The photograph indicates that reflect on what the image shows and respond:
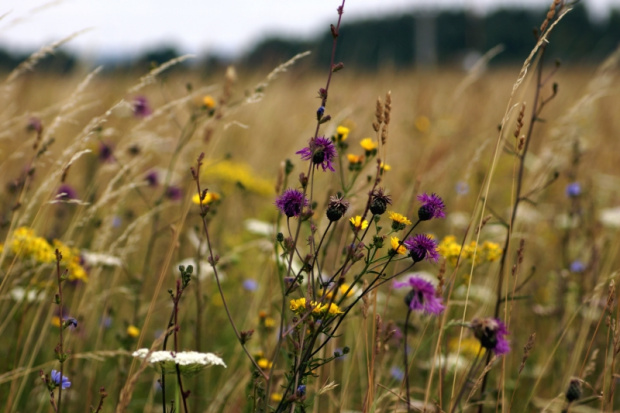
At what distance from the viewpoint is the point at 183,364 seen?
1.04 m

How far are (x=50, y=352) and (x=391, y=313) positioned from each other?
138cm

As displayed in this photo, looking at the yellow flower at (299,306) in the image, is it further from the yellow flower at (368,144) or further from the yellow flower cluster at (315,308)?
the yellow flower at (368,144)

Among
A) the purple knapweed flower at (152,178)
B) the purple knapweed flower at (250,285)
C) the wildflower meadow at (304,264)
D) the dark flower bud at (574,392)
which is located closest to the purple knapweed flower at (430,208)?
the wildflower meadow at (304,264)

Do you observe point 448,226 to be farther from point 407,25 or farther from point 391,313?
point 407,25

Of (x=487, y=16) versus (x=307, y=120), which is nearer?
(x=307, y=120)

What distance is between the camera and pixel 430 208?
3.44 feet

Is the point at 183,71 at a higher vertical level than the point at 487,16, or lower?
lower

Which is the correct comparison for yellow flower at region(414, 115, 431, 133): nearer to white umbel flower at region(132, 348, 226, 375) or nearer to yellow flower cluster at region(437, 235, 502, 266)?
yellow flower cluster at region(437, 235, 502, 266)

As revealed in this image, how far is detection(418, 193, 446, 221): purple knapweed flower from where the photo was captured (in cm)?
104

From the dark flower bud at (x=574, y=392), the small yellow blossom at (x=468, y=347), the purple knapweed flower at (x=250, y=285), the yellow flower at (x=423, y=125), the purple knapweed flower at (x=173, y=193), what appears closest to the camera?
the dark flower bud at (x=574, y=392)

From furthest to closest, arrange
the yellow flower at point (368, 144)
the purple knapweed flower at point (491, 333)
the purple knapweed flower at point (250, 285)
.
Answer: the purple knapweed flower at point (250, 285), the yellow flower at point (368, 144), the purple knapweed flower at point (491, 333)

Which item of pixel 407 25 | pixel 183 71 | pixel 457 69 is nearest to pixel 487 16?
pixel 407 25

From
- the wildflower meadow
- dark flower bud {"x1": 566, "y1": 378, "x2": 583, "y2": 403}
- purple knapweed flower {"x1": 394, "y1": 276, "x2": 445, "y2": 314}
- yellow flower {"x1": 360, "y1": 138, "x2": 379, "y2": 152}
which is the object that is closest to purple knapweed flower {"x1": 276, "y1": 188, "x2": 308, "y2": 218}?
the wildflower meadow

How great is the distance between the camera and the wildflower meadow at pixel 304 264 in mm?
1077
